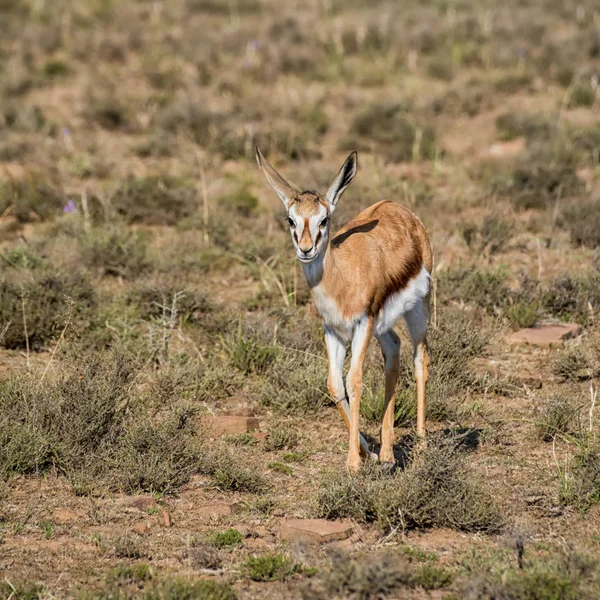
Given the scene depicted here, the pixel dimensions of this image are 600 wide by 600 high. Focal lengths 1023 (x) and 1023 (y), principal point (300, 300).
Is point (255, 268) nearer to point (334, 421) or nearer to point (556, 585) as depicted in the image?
point (334, 421)

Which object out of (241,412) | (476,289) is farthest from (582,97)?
(241,412)

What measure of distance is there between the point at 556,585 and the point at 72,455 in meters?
3.20

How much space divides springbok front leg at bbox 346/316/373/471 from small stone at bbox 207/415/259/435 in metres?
1.32

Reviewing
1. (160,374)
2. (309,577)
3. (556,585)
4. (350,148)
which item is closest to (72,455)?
(160,374)

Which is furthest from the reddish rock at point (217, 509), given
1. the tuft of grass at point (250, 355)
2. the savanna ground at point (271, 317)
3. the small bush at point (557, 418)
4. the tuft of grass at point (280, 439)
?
the small bush at point (557, 418)

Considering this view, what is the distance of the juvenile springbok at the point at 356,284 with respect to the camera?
20.3 feet

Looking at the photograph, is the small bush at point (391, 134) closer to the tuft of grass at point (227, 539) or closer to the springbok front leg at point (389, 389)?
the springbok front leg at point (389, 389)

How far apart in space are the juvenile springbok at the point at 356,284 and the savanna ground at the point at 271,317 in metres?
0.51

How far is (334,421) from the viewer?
771 cm

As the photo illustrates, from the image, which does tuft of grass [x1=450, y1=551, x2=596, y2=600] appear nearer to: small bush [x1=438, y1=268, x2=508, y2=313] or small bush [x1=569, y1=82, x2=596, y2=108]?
small bush [x1=438, y1=268, x2=508, y2=313]

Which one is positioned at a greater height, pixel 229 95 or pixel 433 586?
pixel 229 95

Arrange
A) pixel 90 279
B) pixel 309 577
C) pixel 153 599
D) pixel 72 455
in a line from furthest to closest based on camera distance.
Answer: pixel 90 279 < pixel 72 455 < pixel 309 577 < pixel 153 599

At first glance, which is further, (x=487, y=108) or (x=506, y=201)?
(x=487, y=108)

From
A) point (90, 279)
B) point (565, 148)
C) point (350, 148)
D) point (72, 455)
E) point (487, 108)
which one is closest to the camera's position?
point (72, 455)
